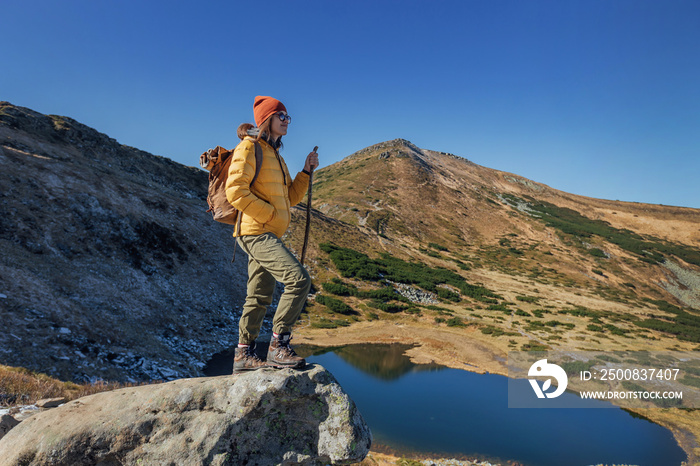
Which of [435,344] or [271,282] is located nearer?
[271,282]

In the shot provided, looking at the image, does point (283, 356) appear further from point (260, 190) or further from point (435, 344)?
point (435, 344)

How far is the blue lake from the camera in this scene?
16656 mm

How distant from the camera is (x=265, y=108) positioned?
5211 millimetres

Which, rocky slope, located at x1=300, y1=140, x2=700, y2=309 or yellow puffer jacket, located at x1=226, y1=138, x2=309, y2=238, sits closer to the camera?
yellow puffer jacket, located at x1=226, y1=138, x2=309, y2=238

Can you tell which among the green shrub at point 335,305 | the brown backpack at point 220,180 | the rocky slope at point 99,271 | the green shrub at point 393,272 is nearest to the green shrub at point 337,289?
the green shrub at point 335,305

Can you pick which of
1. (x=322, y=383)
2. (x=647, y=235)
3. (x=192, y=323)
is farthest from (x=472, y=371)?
(x=647, y=235)

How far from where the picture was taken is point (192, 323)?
2280 centimetres

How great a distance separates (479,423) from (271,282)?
729 inches

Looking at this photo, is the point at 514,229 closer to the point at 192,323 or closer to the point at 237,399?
the point at 192,323

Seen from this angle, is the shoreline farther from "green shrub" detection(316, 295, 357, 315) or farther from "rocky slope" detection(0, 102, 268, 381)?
"rocky slope" detection(0, 102, 268, 381)

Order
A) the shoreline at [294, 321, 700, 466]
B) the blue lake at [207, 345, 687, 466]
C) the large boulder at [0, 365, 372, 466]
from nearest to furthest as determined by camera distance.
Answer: the large boulder at [0, 365, 372, 466] → the blue lake at [207, 345, 687, 466] → the shoreline at [294, 321, 700, 466]

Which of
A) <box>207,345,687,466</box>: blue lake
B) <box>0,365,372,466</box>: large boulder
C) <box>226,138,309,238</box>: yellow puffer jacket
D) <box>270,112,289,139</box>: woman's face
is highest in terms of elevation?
<box>270,112,289,139</box>: woman's face

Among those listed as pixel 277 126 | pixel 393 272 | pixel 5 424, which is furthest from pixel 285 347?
pixel 393 272

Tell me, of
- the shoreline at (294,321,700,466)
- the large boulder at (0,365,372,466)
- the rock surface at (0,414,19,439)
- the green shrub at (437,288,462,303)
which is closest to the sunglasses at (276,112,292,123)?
the large boulder at (0,365,372,466)
